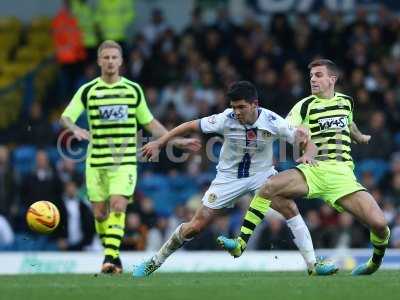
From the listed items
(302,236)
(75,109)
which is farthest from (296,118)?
(75,109)

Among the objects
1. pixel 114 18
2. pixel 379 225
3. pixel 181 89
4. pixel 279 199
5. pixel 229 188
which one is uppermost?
pixel 114 18

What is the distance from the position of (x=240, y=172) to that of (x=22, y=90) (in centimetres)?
1137

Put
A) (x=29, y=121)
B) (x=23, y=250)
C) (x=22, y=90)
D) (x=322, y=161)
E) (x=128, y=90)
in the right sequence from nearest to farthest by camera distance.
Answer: (x=322, y=161), (x=128, y=90), (x=23, y=250), (x=29, y=121), (x=22, y=90)

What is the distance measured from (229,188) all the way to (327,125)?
1156 millimetres

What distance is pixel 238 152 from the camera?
40.9 ft

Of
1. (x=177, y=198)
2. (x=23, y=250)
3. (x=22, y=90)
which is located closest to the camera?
(x=23, y=250)

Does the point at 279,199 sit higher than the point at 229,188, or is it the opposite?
the point at 229,188

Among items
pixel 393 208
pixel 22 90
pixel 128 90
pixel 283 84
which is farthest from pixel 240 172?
pixel 22 90

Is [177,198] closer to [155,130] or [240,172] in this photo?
[155,130]

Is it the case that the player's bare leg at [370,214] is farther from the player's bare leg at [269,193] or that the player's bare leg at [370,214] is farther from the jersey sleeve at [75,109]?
the jersey sleeve at [75,109]

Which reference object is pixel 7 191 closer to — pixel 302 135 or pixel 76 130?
pixel 76 130

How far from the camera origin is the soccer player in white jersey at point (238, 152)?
1210 centimetres

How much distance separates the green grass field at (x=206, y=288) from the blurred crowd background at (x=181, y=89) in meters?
6.10

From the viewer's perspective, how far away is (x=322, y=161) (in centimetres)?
1247
